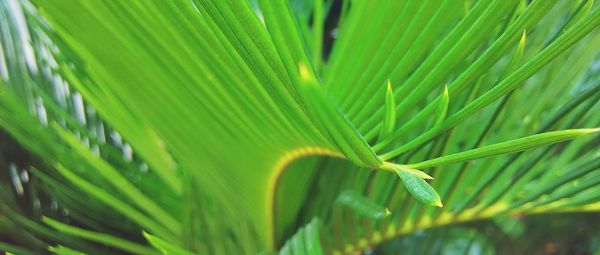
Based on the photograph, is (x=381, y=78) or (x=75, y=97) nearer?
(x=381, y=78)

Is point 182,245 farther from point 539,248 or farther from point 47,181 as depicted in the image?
point 539,248

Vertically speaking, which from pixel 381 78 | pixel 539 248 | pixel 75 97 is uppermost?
pixel 75 97

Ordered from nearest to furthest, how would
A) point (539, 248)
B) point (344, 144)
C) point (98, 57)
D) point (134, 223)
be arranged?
point (344, 144)
point (98, 57)
point (134, 223)
point (539, 248)

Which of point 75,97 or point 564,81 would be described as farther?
point 75,97

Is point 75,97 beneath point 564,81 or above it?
above

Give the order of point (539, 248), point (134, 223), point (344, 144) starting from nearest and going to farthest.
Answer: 1. point (344, 144)
2. point (134, 223)
3. point (539, 248)

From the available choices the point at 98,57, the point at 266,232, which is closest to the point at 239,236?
the point at 266,232

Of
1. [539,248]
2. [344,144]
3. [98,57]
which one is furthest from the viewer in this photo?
[539,248]

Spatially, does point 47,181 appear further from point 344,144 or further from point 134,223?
point 344,144

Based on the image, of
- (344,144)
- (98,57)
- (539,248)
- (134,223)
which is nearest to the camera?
(344,144)

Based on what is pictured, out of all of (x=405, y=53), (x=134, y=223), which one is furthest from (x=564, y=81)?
(x=134, y=223)
